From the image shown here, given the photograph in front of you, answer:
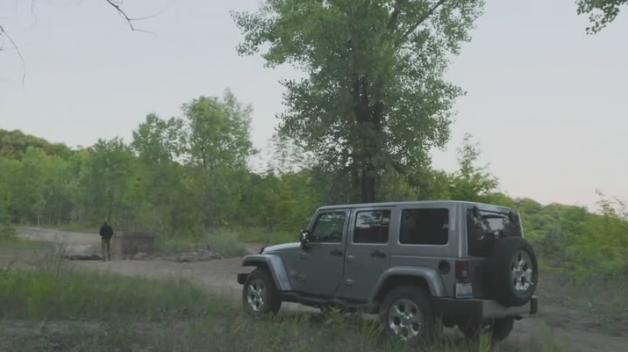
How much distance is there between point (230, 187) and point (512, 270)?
3897cm

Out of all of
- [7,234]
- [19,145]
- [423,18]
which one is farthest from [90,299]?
[19,145]

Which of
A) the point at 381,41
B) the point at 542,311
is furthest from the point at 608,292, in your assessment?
the point at 381,41

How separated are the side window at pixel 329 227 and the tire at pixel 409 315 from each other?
1.62 metres

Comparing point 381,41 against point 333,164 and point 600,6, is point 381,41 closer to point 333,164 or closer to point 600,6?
point 333,164

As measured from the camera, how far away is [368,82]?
23.9 metres

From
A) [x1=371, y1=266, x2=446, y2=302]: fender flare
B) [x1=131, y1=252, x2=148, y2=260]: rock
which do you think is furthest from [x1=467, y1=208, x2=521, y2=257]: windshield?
[x1=131, y1=252, x2=148, y2=260]: rock

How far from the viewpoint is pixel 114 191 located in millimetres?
53938

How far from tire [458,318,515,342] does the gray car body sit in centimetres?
34

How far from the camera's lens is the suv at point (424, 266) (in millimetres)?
8656

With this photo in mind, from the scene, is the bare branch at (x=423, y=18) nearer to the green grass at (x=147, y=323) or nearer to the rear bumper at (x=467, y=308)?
the green grass at (x=147, y=323)

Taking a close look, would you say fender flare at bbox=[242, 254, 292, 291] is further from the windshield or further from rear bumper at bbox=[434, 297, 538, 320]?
the windshield

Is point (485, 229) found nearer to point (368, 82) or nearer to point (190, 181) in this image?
point (368, 82)

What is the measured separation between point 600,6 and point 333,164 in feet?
35.8

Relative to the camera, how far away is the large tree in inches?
912
